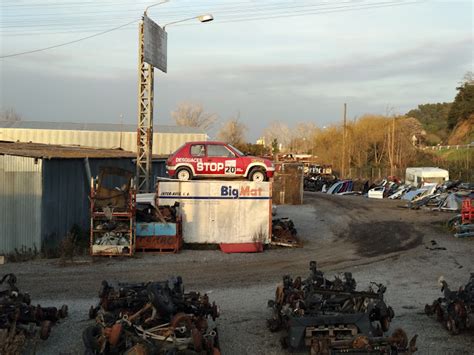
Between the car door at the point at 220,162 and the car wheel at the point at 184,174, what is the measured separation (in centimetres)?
75

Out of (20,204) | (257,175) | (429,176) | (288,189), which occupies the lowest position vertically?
(20,204)

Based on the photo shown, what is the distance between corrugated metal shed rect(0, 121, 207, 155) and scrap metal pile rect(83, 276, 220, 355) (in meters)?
44.2

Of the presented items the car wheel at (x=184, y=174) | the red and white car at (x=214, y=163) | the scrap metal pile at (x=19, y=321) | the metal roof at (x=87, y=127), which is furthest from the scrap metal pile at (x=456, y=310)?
the metal roof at (x=87, y=127)

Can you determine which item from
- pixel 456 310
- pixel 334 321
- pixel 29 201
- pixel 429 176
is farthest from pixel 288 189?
pixel 334 321

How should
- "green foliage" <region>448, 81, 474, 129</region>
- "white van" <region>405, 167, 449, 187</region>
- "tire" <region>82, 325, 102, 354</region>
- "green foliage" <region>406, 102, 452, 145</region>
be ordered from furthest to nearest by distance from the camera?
"green foliage" <region>406, 102, 452, 145</region> → "green foliage" <region>448, 81, 474, 129</region> → "white van" <region>405, 167, 449, 187</region> → "tire" <region>82, 325, 102, 354</region>

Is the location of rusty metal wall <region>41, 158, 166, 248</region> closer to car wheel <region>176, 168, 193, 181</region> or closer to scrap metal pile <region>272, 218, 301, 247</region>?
car wheel <region>176, 168, 193, 181</region>

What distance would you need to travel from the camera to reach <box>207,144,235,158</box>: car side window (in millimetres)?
18609

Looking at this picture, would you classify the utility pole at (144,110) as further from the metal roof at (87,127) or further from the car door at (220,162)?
the metal roof at (87,127)

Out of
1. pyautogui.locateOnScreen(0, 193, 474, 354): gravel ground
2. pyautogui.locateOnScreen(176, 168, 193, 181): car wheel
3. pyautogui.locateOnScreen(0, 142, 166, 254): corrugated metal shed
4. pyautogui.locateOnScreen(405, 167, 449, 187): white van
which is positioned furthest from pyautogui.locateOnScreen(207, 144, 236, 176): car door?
pyautogui.locateOnScreen(405, 167, 449, 187): white van

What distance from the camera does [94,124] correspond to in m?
57.9

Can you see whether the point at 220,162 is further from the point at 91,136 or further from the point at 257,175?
the point at 91,136

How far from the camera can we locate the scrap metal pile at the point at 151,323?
6621 mm

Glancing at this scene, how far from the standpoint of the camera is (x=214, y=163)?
60.6 ft

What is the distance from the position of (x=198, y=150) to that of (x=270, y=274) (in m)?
6.34
